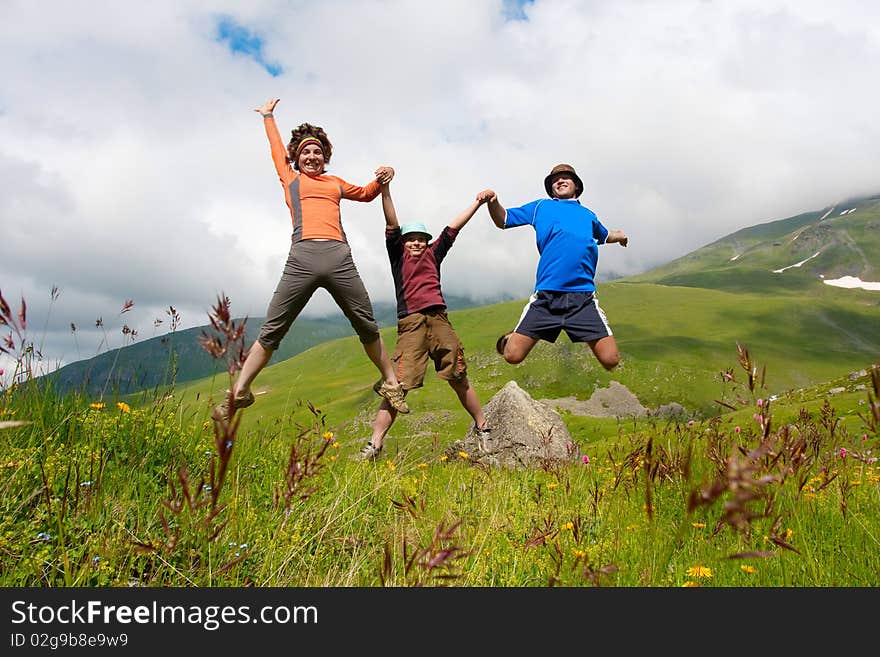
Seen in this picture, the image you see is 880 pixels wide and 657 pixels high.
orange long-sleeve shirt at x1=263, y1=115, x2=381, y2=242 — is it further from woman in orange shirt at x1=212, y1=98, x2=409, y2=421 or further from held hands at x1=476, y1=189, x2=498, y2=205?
held hands at x1=476, y1=189, x2=498, y2=205

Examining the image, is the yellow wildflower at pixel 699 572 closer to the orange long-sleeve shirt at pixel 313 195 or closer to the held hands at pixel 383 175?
the orange long-sleeve shirt at pixel 313 195

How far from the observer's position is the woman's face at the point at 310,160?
22.3 ft

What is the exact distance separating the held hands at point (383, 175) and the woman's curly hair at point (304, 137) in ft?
2.63

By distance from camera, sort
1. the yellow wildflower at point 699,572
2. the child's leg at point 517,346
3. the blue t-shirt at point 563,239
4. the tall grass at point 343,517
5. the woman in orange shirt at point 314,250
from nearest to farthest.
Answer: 1. the tall grass at point 343,517
2. the yellow wildflower at point 699,572
3. the woman in orange shirt at point 314,250
4. the child's leg at point 517,346
5. the blue t-shirt at point 563,239

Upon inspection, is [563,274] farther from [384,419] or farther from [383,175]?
[384,419]

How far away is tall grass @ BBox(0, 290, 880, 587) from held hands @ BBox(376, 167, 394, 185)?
3.45 metres

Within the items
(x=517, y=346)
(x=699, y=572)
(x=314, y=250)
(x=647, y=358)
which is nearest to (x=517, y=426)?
(x=517, y=346)

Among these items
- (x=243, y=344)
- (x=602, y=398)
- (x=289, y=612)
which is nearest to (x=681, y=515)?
(x=289, y=612)

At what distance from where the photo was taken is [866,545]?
121 inches

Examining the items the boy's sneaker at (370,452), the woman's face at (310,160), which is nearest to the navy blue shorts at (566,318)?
the boy's sneaker at (370,452)

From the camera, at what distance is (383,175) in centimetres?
683

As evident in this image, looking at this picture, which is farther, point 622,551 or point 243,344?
point 622,551

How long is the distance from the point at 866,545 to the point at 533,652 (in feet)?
8.05

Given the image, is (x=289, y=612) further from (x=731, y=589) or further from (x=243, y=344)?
(x=731, y=589)
